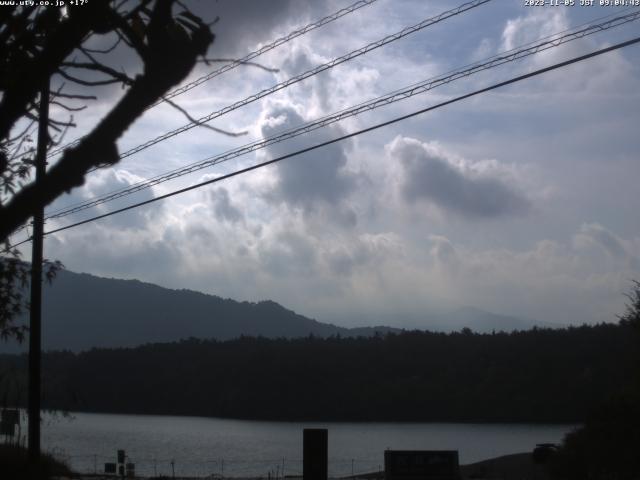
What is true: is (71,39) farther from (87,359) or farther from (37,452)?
(87,359)

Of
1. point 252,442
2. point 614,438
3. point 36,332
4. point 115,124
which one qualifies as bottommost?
point 252,442

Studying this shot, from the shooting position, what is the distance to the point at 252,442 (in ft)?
268

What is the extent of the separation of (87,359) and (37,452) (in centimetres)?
9860

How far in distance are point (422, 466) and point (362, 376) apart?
305 ft

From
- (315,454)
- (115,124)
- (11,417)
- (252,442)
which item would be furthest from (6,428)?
(252,442)

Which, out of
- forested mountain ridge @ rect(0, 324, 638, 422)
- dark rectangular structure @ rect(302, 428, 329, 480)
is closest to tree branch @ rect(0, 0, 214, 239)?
dark rectangular structure @ rect(302, 428, 329, 480)

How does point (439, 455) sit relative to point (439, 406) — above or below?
above

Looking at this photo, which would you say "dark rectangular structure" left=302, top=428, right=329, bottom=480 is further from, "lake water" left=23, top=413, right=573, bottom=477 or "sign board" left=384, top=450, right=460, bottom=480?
"lake water" left=23, top=413, right=573, bottom=477

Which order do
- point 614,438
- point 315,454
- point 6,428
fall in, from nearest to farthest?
1. point 315,454
2. point 6,428
3. point 614,438

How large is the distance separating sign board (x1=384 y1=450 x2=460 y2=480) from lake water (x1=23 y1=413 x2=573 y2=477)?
113 feet

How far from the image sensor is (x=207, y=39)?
13.4 feet

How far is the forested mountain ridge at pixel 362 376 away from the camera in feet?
304

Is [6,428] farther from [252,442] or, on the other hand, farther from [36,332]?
[252,442]

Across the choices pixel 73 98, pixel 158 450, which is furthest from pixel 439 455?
pixel 158 450
